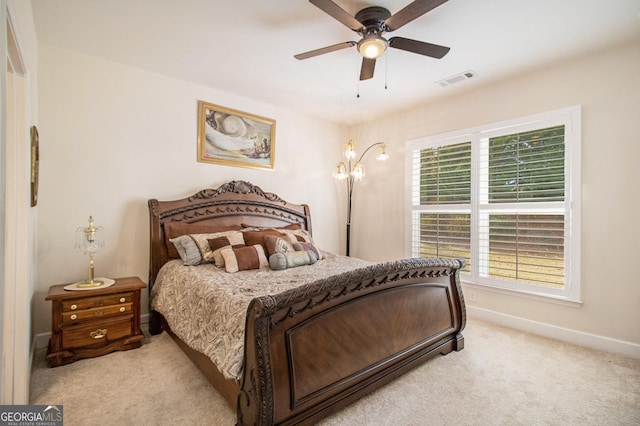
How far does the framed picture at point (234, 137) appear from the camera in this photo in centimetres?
367

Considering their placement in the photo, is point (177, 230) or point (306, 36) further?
point (177, 230)

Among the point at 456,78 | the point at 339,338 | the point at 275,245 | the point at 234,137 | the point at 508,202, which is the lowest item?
the point at 339,338

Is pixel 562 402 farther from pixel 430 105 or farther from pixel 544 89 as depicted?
pixel 430 105

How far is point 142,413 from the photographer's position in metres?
1.86

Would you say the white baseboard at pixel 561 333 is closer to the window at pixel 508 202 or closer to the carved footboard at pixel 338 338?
the window at pixel 508 202

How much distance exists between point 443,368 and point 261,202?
276cm

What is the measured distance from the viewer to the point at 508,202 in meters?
3.36

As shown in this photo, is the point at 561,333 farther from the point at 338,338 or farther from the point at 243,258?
the point at 243,258

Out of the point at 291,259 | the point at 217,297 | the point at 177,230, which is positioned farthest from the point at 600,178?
the point at 177,230

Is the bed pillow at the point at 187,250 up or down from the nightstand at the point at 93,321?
up

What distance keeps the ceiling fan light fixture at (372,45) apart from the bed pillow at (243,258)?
1980 millimetres

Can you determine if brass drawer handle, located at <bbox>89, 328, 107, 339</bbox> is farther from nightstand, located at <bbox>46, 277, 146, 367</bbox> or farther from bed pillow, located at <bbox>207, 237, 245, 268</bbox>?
bed pillow, located at <bbox>207, 237, 245, 268</bbox>

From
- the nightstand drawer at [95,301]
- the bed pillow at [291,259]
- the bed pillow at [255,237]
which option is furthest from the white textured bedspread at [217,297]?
the bed pillow at [255,237]

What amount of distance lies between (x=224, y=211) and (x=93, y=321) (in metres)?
1.65
